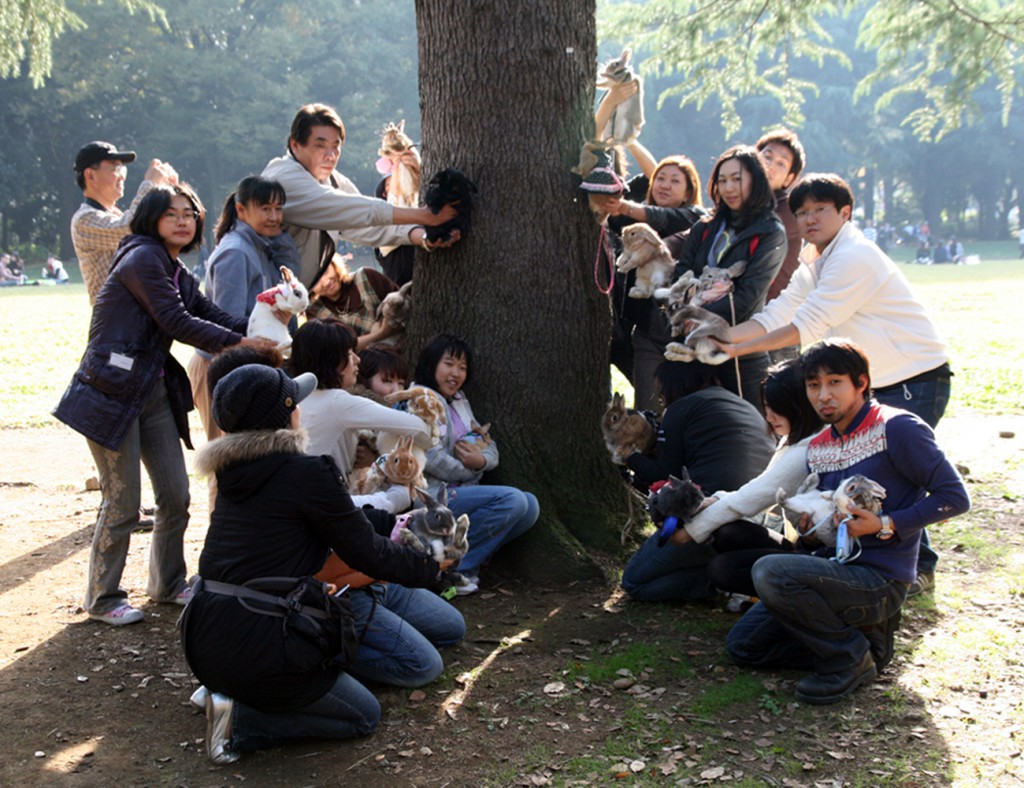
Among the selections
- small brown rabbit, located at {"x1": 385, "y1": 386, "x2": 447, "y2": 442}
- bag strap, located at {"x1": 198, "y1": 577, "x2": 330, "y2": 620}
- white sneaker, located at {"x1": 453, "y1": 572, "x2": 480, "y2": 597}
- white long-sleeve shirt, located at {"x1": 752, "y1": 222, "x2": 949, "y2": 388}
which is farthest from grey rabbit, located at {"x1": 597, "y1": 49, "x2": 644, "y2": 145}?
bag strap, located at {"x1": 198, "y1": 577, "x2": 330, "y2": 620}

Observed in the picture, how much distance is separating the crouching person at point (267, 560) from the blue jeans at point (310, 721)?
34mm

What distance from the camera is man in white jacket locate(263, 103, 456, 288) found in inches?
194

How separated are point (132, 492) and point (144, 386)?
486mm

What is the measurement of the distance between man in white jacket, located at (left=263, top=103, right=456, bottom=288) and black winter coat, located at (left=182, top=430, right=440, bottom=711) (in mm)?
1821

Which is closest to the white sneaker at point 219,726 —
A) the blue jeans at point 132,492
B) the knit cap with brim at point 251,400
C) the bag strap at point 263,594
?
the bag strap at point 263,594

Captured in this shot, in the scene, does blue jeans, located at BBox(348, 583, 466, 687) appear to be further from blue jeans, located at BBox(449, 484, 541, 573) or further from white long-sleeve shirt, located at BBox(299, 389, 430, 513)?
blue jeans, located at BBox(449, 484, 541, 573)

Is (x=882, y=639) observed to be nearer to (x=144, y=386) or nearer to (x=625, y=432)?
(x=625, y=432)

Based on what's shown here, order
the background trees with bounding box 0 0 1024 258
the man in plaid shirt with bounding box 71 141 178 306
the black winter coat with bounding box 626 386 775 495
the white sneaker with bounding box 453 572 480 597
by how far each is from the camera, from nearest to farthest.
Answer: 1. the black winter coat with bounding box 626 386 775 495
2. the white sneaker with bounding box 453 572 480 597
3. the man in plaid shirt with bounding box 71 141 178 306
4. the background trees with bounding box 0 0 1024 258

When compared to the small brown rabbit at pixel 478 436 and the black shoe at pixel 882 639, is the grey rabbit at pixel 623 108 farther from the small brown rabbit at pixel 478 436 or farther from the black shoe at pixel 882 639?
the black shoe at pixel 882 639

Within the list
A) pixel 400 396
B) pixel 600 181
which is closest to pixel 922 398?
pixel 600 181

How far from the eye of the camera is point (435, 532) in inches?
147

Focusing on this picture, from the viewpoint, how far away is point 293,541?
3371 millimetres

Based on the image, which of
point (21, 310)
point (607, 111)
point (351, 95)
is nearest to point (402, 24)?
point (351, 95)

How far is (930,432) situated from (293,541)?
7.43 feet
